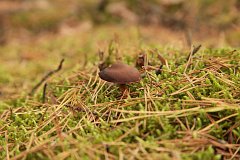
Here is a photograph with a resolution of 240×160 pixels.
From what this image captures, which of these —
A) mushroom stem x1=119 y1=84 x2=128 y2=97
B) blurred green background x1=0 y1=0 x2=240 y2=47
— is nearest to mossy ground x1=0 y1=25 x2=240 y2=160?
mushroom stem x1=119 y1=84 x2=128 y2=97

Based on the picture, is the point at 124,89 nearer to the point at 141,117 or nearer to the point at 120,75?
the point at 120,75

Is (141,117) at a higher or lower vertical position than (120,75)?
lower

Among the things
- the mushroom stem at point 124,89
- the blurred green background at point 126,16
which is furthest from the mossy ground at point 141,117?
the blurred green background at point 126,16

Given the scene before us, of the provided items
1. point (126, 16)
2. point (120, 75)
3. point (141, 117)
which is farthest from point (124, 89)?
point (126, 16)

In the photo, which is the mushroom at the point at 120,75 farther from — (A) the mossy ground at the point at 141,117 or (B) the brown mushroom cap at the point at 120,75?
(A) the mossy ground at the point at 141,117

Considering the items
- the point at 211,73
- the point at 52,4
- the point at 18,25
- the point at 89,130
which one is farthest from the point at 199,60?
the point at 52,4
